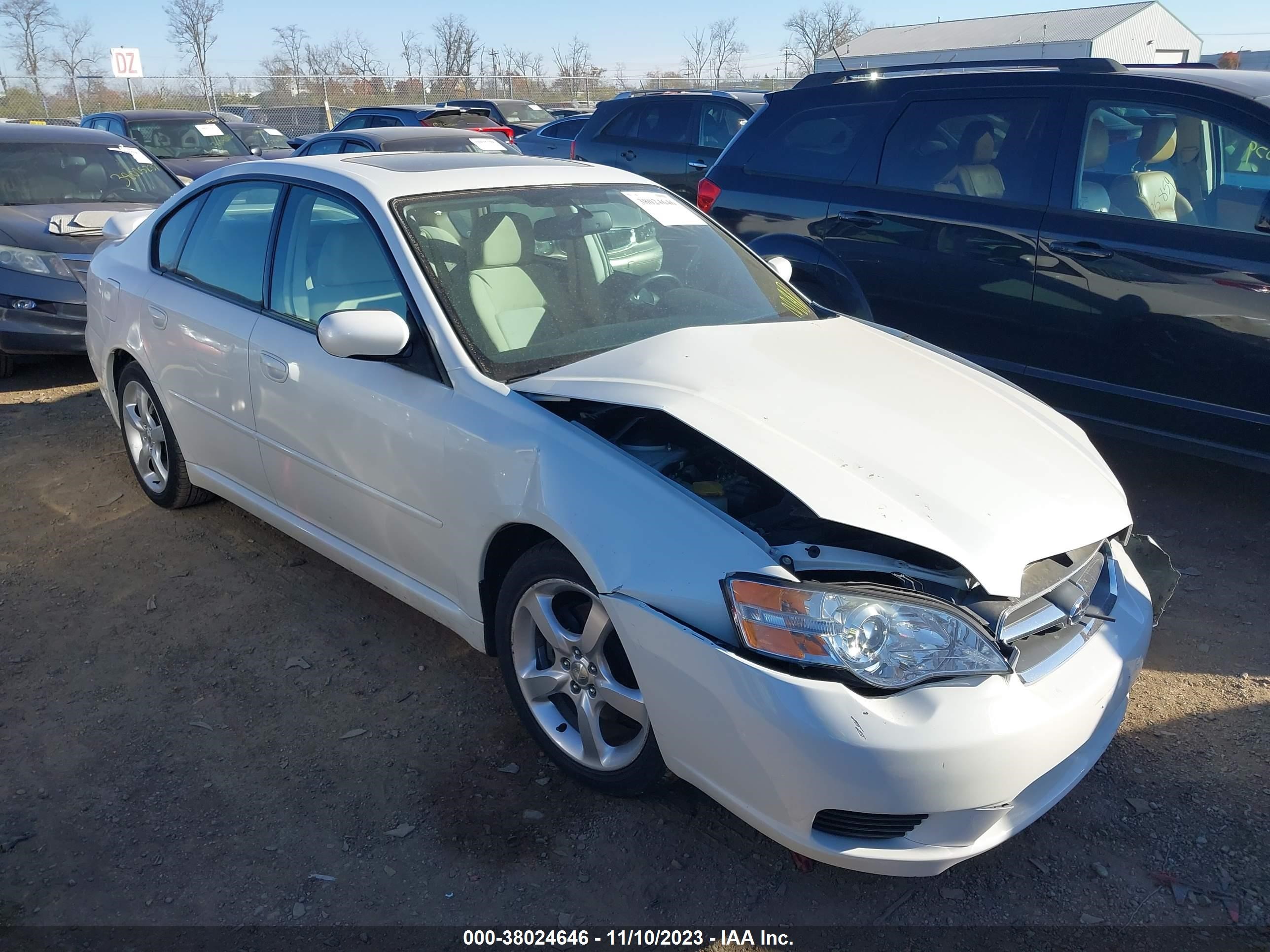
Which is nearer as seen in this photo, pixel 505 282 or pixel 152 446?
pixel 505 282

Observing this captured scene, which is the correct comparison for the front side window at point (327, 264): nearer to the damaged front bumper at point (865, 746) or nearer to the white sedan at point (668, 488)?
the white sedan at point (668, 488)

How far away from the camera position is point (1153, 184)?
4.63m

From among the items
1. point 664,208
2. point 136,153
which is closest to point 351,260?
point 664,208

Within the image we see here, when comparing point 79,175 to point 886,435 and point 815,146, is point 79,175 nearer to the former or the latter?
point 815,146

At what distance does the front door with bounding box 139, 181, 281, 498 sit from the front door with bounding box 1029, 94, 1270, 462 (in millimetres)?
3523

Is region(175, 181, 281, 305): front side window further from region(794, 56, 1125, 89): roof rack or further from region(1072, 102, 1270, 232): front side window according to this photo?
region(1072, 102, 1270, 232): front side window

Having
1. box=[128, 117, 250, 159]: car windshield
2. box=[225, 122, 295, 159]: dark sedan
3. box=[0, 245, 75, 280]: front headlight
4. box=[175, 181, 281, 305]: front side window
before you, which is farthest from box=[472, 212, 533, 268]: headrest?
box=[225, 122, 295, 159]: dark sedan

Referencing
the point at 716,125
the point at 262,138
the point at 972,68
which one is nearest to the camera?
the point at 972,68

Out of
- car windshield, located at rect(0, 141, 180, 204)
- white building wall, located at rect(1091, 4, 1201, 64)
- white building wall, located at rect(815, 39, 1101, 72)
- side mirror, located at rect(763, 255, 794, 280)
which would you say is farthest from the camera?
white building wall, located at rect(1091, 4, 1201, 64)

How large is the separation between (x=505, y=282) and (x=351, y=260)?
0.60 meters

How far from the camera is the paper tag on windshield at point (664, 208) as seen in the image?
3.92 meters

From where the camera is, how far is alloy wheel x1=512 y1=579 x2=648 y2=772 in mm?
2682

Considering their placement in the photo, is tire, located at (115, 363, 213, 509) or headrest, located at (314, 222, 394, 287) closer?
headrest, located at (314, 222, 394, 287)

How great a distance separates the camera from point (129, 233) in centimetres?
489
